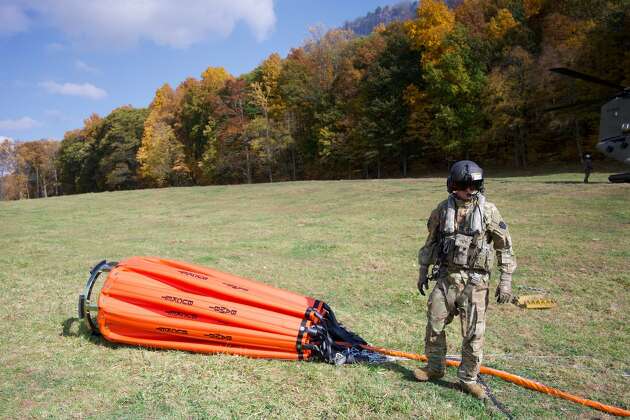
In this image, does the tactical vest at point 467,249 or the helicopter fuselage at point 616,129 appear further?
the helicopter fuselage at point 616,129

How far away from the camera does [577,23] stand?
37000 mm

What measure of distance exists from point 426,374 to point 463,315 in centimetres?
82

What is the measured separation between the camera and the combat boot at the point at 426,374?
16.6 feet

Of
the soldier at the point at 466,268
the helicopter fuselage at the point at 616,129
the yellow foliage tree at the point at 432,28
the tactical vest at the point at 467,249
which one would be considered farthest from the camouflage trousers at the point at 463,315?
the yellow foliage tree at the point at 432,28

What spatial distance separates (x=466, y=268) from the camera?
494 centimetres

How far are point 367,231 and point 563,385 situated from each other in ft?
37.2

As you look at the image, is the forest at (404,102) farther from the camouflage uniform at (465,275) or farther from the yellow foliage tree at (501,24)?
the camouflage uniform at (465,275)

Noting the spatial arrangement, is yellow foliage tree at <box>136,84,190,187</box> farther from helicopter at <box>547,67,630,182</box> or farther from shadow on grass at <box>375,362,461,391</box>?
shadow on grass at <box>375,362,461,391</box>

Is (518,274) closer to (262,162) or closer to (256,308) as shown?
(256,308)

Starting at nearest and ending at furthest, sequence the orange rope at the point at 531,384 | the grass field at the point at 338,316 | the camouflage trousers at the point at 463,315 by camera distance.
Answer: the orange rope at the point at 531,384 < the grass field at the point at 338,316 < the camouflage trousers at the point at 463,315

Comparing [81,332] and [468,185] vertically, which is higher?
[468,185]

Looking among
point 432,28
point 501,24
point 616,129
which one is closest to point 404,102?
point 432,28

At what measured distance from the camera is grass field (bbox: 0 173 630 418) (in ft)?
15.2

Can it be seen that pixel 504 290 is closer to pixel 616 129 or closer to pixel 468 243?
pixel 468 243
